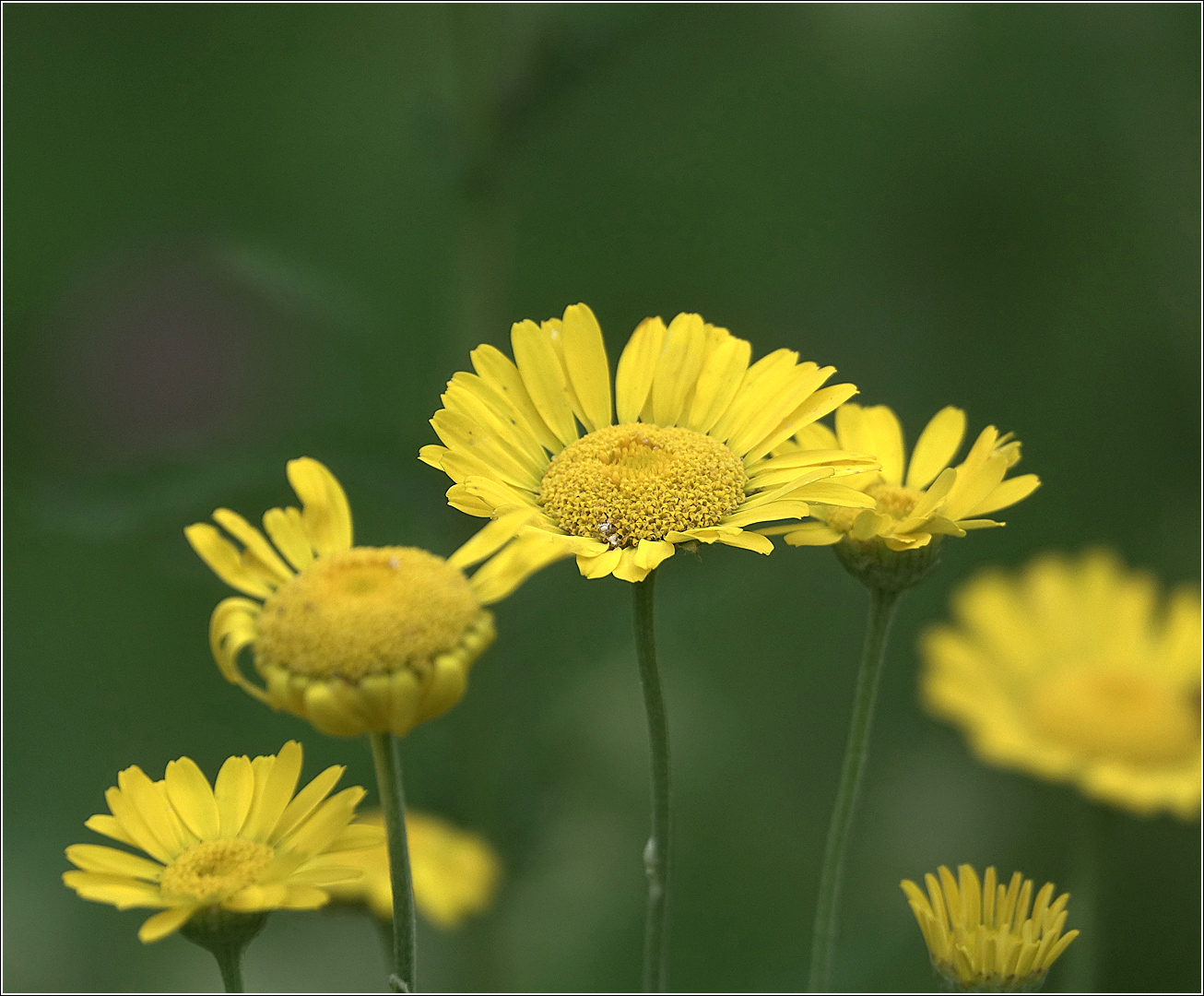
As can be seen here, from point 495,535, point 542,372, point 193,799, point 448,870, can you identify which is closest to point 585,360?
point 542,372

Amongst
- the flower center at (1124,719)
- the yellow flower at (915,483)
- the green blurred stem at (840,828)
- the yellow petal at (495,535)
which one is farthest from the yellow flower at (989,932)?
the flower center at (1124,719)

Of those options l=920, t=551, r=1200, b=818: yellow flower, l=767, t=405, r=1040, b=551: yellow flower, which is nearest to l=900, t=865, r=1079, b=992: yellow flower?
l=767, t=405, r=1040, b=551: yellow flower

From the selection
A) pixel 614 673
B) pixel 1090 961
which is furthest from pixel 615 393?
pixel 614 673

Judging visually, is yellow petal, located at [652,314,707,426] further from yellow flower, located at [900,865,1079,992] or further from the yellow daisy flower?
yellow flower, located at [900,865,1079,992]

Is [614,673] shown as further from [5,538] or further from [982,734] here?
[5,538]

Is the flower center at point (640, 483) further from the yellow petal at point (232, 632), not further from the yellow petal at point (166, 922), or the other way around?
the yellow petal at point (166, 922)
